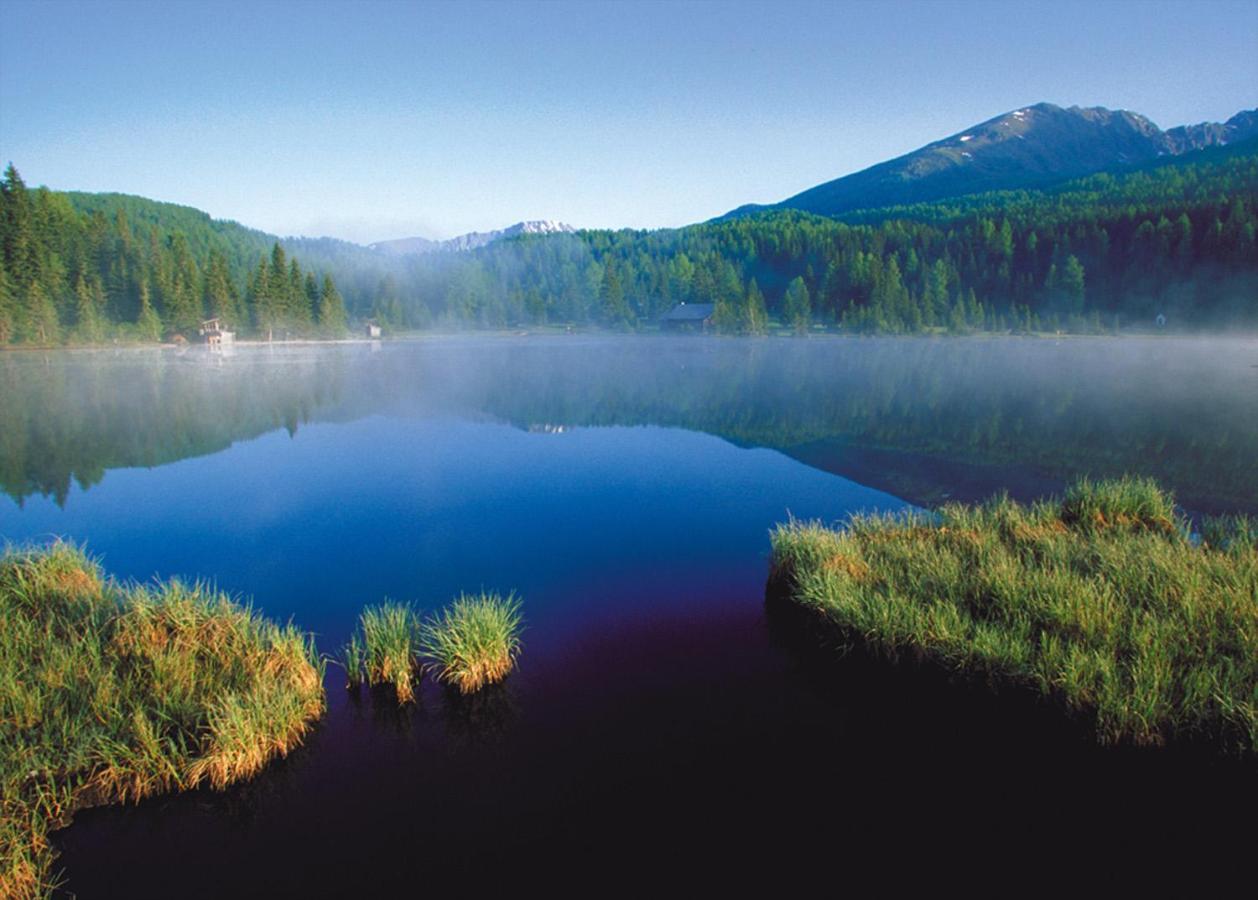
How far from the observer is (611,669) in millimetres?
9336

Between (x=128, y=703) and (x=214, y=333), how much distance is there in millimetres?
89340

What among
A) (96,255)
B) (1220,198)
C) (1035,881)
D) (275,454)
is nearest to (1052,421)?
(1035,881)

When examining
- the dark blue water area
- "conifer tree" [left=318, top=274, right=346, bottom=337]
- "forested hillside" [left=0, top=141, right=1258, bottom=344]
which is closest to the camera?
the dark blue water area

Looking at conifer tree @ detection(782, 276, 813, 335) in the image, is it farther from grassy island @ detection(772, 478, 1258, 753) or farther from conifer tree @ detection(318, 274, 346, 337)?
grassy island @ detection(772, 478, 1258, 753)

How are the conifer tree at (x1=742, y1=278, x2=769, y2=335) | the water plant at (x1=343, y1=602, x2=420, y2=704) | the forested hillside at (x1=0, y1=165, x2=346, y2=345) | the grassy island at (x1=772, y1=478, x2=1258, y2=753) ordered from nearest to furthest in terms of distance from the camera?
the grassy island at (x1=772, y1=478, x2=1258, y2=753), the water plant at (x1=343, y1=602, x2=420, y2=704), the forested hillside at (x1=0, y1=165, x2=346, y2=345), the conifer tree at (x1=742, y1=278, x2=769, y2=335)

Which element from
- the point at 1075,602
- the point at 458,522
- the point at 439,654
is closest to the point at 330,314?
the point at 458,522

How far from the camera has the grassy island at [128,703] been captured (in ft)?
20.4

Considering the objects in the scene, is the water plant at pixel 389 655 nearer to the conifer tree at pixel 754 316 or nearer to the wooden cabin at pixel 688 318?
the conifer tree at pixel 754 316

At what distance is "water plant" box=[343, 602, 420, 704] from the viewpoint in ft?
28.1

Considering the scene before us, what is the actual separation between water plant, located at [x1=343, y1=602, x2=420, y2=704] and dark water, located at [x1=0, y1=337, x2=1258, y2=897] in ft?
1.00

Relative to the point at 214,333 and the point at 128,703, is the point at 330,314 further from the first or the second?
the point at 128,703

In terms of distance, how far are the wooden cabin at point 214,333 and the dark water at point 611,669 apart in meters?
55.4

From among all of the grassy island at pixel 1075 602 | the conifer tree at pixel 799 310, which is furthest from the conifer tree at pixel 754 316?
the grassy island at pixel 1075 602

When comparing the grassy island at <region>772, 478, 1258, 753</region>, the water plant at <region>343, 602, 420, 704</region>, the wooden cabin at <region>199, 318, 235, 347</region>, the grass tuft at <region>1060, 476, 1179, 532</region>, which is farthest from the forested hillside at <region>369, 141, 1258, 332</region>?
the water plant at <region>343, 602, 420, 704</region>
